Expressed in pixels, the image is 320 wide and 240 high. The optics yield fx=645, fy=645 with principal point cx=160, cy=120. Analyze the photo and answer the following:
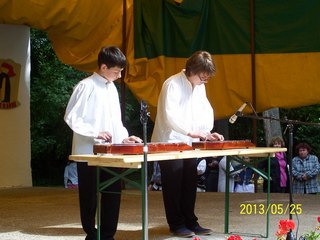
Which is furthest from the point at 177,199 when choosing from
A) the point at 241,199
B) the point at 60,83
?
the point at 60,83

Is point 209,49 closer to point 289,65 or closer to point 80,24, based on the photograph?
point 289,65

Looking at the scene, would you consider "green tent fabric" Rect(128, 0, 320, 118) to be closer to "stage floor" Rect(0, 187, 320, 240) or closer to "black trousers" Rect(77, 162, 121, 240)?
"stage floor" Rect(0, 187, 320, 240)

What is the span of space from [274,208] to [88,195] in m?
2.29

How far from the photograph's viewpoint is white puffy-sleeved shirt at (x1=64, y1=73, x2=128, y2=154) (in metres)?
3.95

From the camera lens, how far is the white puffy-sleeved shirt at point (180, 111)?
4.41m

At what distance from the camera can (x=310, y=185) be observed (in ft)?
24.8

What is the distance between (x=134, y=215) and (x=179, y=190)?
124 cm

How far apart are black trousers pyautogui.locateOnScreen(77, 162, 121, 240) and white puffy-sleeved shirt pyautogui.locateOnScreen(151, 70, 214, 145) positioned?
625 millimetres

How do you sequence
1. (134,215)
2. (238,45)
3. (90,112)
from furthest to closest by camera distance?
(238,45) → (134,215) → (90,112)

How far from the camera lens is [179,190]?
4.51 m

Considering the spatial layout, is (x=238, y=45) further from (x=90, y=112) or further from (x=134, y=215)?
(x=90, y=112)
